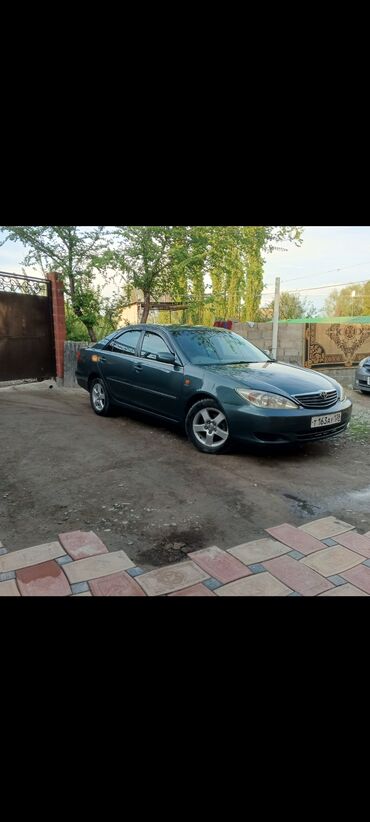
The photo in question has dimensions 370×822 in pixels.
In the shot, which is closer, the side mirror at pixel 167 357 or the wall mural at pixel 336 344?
the side mirror at pixel 167 357

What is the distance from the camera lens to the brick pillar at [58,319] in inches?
329

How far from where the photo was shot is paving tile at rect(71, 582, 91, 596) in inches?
85.4

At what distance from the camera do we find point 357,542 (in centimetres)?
272

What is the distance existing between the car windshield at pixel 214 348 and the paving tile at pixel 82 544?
248 centimetres

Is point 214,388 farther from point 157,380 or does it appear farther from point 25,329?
point 25,329

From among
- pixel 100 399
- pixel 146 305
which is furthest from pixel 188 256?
pixel 100 399

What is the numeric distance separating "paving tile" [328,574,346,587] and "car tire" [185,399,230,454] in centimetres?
210

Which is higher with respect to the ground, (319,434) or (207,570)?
(319,434)

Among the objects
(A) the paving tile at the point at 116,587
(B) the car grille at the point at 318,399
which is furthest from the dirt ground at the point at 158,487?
(B) the car grille at the point at 318,399

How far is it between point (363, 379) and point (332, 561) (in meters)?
6.45

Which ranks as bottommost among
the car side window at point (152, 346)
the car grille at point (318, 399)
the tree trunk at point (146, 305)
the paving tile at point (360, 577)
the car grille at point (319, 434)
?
the paving tile at point (360, 577)

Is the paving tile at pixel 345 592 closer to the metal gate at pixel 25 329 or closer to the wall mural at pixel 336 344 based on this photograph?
the metal gate at pixel 25 329
